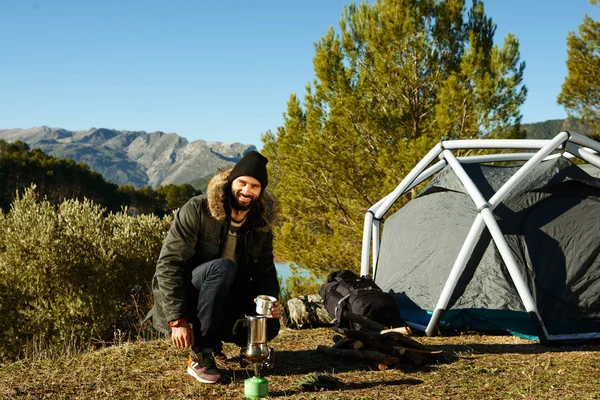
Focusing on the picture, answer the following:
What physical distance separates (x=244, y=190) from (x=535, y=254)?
140 inches

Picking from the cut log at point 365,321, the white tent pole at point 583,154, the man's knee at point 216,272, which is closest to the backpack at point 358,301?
the cut log at point 365,321

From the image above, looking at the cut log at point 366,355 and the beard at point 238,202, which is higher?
the beard at point 238,202

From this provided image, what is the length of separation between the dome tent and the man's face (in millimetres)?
2669

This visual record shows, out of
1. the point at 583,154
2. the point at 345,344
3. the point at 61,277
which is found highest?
the point at 583,154

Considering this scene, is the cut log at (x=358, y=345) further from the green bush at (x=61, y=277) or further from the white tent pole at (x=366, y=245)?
the green bush at (x=61, y=277)

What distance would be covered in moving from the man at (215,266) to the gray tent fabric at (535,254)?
108 inches

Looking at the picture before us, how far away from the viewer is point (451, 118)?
1134cm

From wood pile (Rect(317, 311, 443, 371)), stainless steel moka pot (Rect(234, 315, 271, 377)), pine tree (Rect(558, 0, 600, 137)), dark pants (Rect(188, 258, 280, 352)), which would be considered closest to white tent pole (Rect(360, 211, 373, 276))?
wood pile (Rect(317, 311, 443, 371))

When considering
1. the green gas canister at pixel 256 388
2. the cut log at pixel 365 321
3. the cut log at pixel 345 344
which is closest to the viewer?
the green gas canister at pixel 256 388

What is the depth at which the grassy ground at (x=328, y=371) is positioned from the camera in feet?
12.3

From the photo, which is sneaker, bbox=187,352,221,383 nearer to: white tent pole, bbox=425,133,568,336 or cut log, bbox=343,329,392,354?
cut log, bbox=343,329,392,354

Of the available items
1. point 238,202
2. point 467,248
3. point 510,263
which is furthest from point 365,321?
point 238,202

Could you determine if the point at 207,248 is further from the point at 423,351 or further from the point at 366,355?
the point at 423,351

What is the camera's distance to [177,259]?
388 cm
